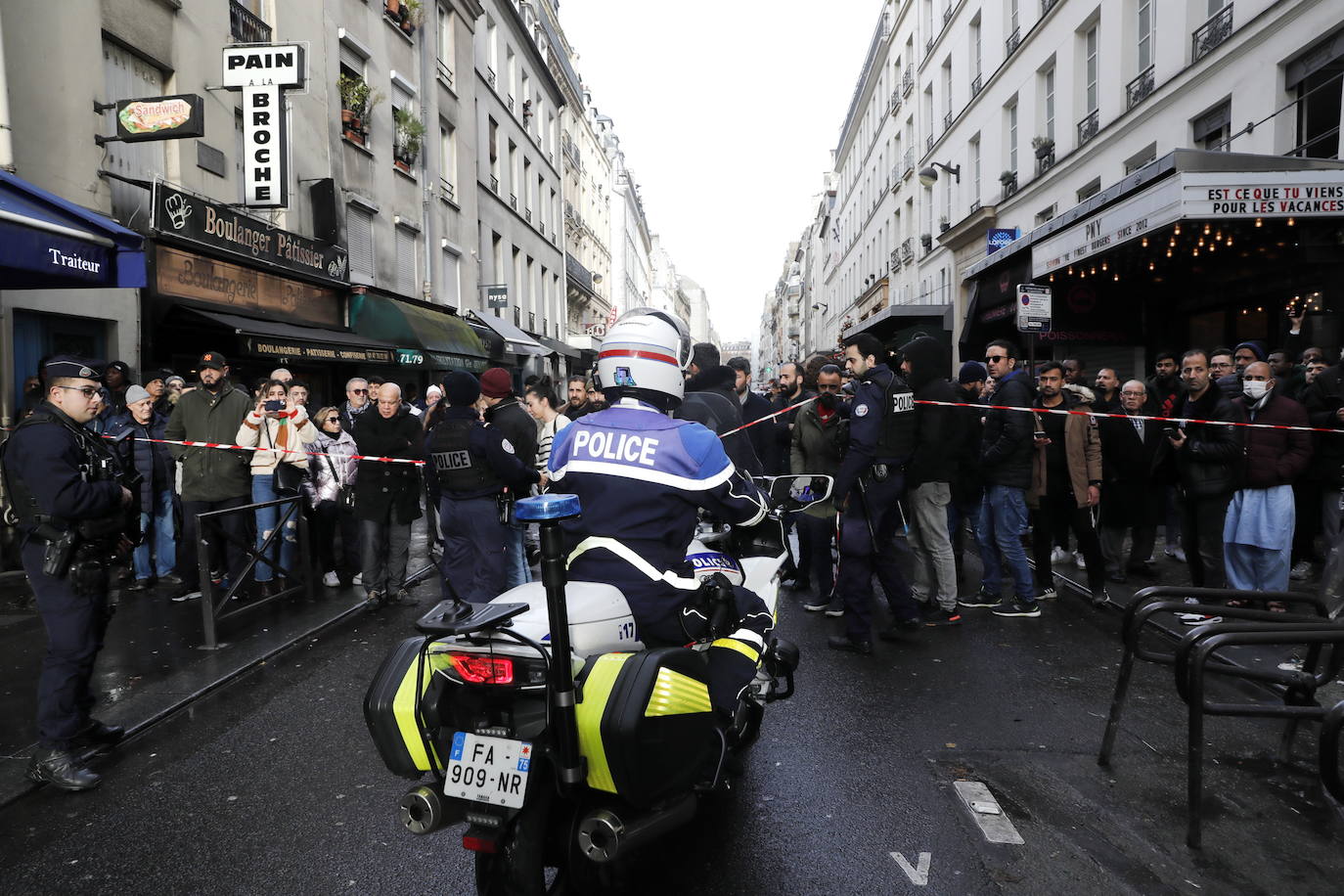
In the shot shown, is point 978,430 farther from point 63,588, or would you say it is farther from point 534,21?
point 534,21

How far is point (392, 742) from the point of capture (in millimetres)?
2502

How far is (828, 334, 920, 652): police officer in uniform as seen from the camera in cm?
567

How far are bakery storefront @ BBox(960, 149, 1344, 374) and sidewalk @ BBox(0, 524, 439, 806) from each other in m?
8.29

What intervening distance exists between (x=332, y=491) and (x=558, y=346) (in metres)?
25.7

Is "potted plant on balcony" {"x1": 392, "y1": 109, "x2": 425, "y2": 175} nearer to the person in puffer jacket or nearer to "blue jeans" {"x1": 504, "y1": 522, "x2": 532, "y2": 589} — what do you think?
the person in puffer jacket

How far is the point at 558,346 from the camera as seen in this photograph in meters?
33.0

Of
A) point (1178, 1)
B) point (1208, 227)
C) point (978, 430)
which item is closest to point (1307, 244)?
point (1208, 227)

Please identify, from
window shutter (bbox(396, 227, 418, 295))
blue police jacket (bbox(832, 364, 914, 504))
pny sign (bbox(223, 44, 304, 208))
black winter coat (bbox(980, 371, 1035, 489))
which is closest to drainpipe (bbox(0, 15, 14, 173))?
pny sign (bbox(223, 44, 304, 208))

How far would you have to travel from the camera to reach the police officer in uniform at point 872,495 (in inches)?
223

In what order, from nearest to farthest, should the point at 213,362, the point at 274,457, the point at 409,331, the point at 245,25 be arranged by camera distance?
the point at 213,362 → the point at 274,457 → the point at 245,25 → the point at 409,331

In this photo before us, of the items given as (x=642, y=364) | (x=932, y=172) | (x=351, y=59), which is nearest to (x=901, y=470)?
(x=642, y=364)

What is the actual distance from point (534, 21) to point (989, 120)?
58.5 ft

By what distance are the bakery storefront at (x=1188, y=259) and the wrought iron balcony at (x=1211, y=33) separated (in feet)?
11.1

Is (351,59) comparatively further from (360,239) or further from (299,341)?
(299,341)
